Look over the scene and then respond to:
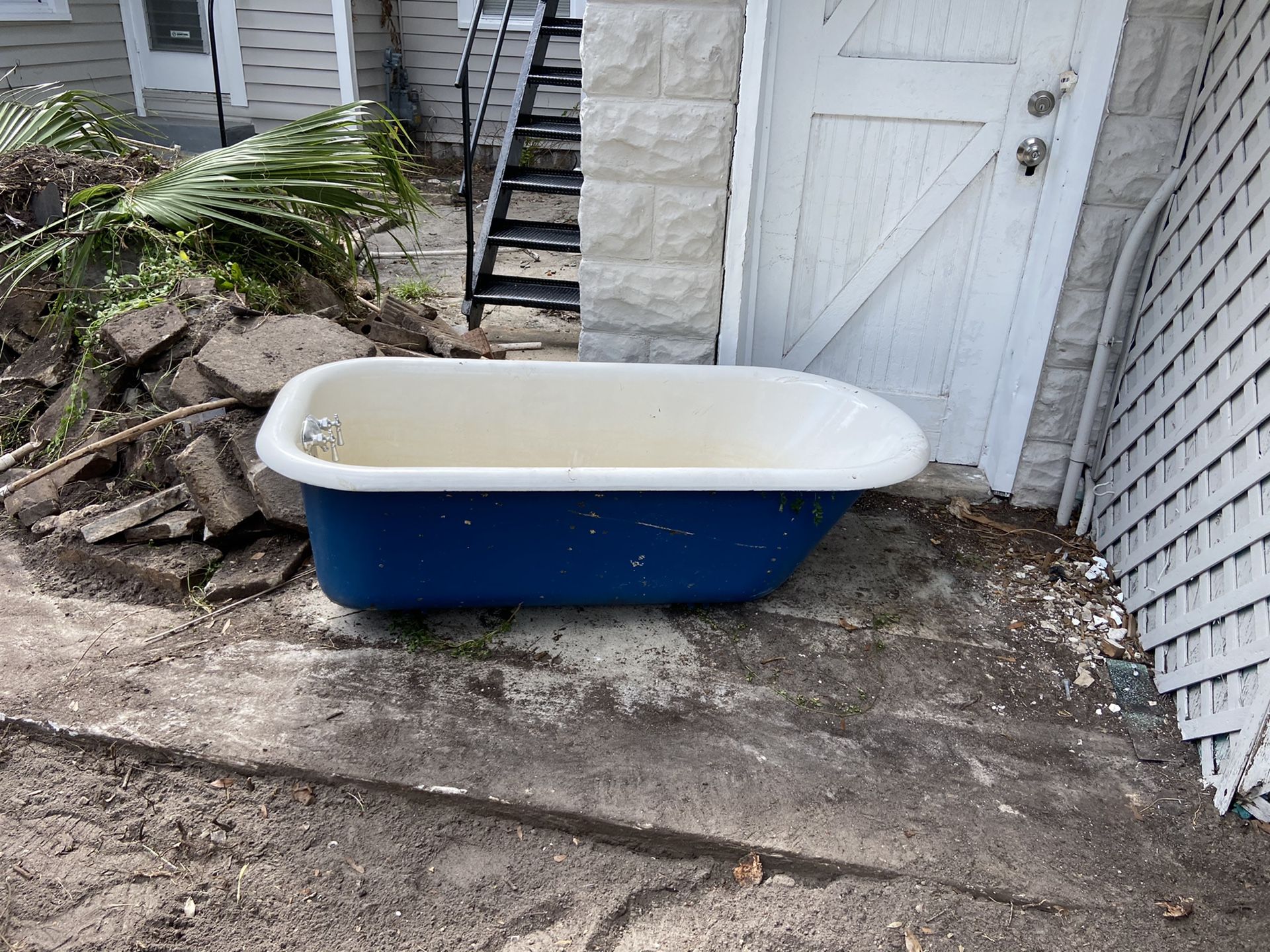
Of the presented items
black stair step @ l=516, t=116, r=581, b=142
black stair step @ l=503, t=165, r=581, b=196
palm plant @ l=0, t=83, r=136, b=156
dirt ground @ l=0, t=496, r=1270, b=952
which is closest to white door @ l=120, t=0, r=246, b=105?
palm plant @ l=0, t=83, r=136, b=156

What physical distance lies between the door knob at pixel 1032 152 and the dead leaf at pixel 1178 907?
1877 mm

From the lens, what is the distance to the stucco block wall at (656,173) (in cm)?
248

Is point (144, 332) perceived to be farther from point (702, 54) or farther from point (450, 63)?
point (450, 63)

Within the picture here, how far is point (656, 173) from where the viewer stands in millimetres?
2635

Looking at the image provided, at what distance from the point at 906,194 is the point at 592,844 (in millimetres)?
2022

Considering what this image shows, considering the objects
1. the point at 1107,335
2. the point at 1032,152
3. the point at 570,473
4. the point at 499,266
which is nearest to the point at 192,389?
the point at 570,473

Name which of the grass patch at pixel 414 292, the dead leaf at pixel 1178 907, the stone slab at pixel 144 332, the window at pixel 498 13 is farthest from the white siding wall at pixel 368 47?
the dead leaf at pixel 1178 907

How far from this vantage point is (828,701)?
7.00ft

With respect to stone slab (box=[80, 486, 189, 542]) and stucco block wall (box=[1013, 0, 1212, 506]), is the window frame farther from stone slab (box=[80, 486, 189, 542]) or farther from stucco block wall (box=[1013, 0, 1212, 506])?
stucco block wall (box=[1013, 0, 1212, 506])

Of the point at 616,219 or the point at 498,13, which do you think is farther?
the point at 498,13

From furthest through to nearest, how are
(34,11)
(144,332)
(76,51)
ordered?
(76,51) → (34,11) → (144,332)

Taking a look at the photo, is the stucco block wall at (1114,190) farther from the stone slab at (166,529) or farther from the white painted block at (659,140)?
the stone slab at (166,529)

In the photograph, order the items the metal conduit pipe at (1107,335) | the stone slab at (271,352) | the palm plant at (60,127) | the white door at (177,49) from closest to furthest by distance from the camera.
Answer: the metal conduit pipe at (1107,335) → the stone slab at (271,352) → the palm plant at (60,127) → the white door at (177,49)

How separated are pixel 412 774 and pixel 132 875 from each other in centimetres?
53
